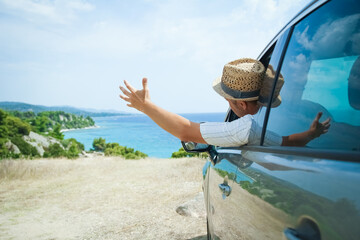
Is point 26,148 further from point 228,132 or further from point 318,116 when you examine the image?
point 318,116

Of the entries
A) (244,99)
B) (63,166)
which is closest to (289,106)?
(244,99)

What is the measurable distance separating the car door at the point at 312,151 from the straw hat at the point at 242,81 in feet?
1.08

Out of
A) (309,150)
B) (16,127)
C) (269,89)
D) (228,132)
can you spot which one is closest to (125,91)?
(228,132)

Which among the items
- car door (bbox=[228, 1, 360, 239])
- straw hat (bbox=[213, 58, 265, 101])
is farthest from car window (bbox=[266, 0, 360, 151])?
straw hat (bbox=[213, 58, 265, 101])

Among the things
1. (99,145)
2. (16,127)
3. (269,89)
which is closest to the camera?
(269,89)

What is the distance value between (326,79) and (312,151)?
356mm

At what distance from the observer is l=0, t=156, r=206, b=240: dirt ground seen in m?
5.52

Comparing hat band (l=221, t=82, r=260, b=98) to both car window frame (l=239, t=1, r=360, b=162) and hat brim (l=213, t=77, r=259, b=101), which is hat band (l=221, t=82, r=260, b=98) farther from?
car window frame (l=239, t=1, r=360, b=162)

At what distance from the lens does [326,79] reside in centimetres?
130

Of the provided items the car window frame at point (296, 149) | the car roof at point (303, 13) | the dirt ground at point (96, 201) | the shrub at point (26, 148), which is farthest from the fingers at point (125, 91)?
the shrub at point (26, 148)

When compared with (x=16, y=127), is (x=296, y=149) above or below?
above

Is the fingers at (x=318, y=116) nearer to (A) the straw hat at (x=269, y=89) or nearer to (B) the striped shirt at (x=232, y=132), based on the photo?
(A) the straw hat at (x=269, y=89)

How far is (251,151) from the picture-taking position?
1.73m

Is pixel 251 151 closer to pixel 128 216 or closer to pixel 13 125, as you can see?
pixel 128 216
